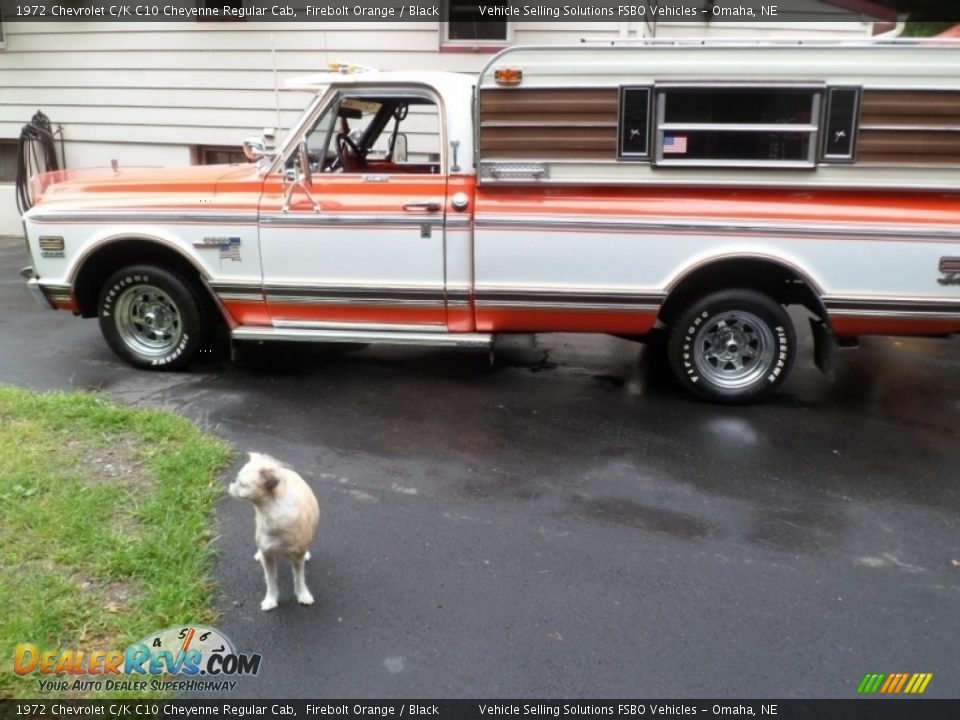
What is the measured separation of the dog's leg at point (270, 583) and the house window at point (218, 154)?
889 cm

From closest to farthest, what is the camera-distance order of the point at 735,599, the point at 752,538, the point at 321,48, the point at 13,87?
the point at 735,599, the point at 752,538, the point at 321,48, the point at 13,87

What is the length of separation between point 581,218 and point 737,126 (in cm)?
109

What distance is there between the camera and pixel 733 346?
551cm

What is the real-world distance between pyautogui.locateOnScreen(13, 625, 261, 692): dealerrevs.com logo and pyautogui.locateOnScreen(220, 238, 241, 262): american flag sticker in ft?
10.3

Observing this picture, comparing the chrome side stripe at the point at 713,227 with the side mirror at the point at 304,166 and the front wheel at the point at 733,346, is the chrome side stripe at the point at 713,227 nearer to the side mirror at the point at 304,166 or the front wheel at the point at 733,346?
the front wheel at the point at 733,346

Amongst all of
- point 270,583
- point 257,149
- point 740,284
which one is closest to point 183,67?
point 257,149

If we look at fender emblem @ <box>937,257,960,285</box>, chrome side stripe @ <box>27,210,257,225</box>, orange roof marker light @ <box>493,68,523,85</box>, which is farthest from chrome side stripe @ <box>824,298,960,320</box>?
chrome side stripe @ <box>27,210,257,225</box>

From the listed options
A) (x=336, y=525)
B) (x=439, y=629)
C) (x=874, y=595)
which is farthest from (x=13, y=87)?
(x=874, y=595)

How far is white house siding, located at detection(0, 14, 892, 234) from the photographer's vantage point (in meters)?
Answer: 9.98

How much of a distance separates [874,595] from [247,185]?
4479mm

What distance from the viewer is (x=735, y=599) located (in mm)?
3334

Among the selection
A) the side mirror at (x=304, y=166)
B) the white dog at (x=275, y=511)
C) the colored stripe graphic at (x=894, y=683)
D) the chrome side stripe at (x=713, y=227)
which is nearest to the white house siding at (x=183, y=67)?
the side mirror at (x=304, y=166)

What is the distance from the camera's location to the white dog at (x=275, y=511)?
2859 millimetres

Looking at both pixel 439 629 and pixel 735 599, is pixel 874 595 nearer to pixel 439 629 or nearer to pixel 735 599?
pixel 735 599
